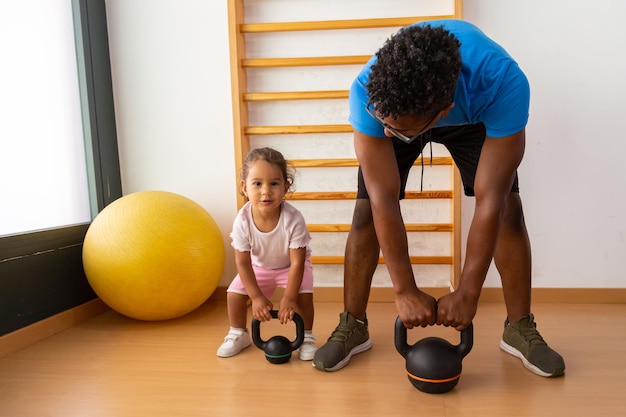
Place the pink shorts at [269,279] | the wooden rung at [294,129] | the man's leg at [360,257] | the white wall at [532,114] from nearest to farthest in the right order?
1. the man's leg at [360,257]
2. the pink shorts at [269,279]
3. the white wall at [532,114]
4. the wooden rung at [294,129]

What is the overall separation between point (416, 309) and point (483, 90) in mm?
609

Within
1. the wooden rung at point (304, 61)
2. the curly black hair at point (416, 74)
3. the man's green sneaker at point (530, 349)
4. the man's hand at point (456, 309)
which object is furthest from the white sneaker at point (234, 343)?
the wooden rung at point (304, 61)

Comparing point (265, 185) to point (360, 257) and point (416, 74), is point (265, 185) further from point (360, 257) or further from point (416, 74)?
point (416, 74)

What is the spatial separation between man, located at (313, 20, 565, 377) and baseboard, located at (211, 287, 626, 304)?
2.21 ft

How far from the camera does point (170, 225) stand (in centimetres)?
208

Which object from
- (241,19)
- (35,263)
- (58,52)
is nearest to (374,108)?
(241,19)

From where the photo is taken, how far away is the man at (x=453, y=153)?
104 cm

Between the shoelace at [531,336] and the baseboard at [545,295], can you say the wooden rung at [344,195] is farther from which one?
the shoelace at [531,336]

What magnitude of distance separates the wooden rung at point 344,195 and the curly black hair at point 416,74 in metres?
1.28

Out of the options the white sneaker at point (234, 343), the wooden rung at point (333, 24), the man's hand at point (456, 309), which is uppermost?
the wooden rung at point (333, 24)

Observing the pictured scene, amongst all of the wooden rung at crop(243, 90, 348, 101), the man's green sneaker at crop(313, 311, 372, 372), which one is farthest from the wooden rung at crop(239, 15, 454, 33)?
the man's green sneaker at crop(313, 311, 372, 372)

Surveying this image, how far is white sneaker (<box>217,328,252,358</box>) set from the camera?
177 centimetres

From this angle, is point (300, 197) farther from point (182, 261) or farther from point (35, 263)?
point (35, 263)

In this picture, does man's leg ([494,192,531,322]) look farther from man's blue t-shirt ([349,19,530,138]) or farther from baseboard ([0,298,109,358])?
baseboard ([0,298,109,358])
